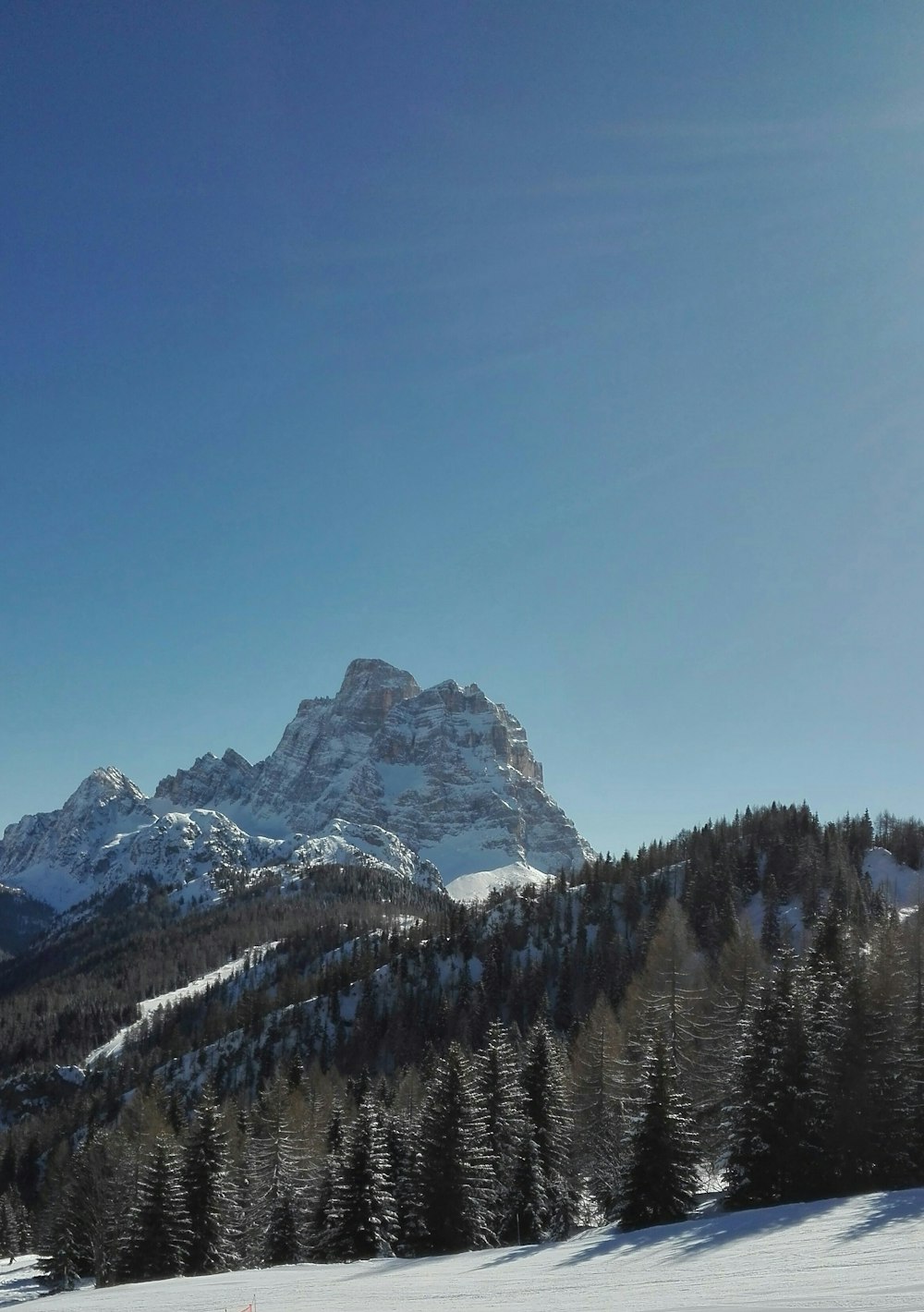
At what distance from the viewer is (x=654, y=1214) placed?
118 ft

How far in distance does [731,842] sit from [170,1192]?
390 feet

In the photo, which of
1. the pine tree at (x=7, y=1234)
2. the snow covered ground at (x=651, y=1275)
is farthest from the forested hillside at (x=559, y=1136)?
the snow covered ground at (x=651, y=1275)

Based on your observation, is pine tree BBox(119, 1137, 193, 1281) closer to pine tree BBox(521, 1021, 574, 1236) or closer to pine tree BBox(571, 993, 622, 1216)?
pine tree BBox(521, 1021, 574, 1236)

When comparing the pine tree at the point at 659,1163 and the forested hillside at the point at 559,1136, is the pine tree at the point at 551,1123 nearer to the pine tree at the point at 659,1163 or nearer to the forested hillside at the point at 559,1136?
the forested hillside at the point at 559,1136

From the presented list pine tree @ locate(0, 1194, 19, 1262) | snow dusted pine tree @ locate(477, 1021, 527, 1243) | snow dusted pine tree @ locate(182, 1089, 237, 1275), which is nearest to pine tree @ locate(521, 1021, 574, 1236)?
snow dusted pine tree @ locate(477, 1021, 527, 1243)

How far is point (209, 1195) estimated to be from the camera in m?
48.1

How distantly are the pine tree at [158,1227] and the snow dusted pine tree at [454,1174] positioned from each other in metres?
13.6

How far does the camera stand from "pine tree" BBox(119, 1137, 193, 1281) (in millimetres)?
44969

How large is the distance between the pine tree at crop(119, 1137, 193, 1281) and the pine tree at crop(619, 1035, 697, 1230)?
80.2ft

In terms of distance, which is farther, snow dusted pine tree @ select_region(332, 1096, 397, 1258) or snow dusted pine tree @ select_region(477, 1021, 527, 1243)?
snow dusted pine tree @ select_region(477, 1021, 527, 1243)

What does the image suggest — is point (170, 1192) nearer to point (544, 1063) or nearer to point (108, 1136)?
point (544, 1063)

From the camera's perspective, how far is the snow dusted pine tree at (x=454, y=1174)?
42.6m

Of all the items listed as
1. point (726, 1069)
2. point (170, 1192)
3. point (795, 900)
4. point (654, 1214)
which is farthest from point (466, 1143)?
point (795, 900)

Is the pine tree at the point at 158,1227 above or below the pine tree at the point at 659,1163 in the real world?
below
